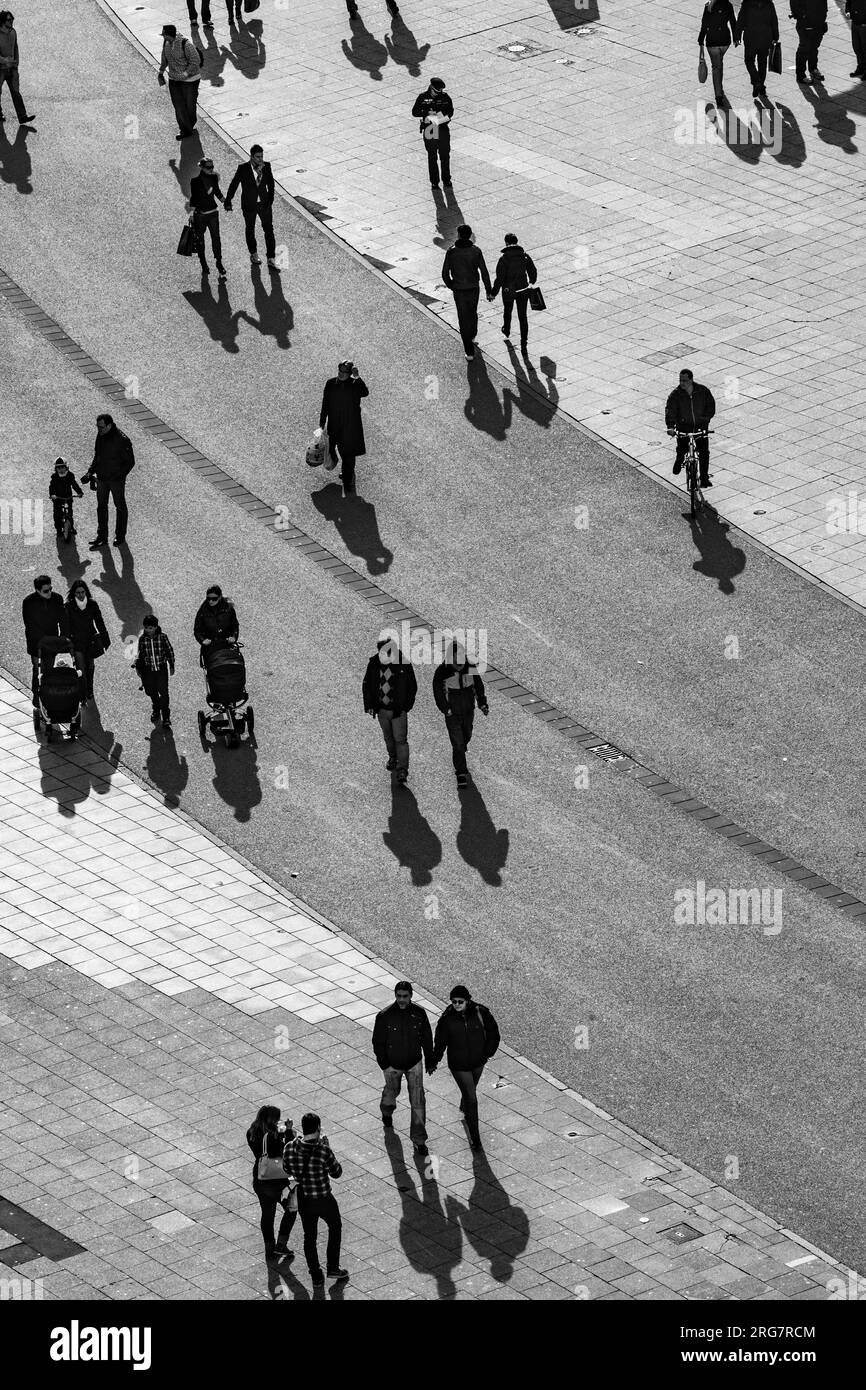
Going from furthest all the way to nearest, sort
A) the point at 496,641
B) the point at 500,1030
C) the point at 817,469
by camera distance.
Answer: the point at 817,469, the point at 496,641, the point at 500,1030

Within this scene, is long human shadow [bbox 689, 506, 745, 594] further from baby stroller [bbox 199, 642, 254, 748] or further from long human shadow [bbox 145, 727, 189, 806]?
long human shadow [bbox 145, 727, 189, 806]

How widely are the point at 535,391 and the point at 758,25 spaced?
9.33m

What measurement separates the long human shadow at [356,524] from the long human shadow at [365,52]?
1182 centimetres

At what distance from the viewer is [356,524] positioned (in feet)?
90.0

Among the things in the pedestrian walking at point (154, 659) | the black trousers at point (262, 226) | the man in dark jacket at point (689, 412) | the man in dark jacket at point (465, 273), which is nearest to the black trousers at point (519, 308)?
the man in dark jacket at point (465, 273)

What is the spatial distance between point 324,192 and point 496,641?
11.2 m

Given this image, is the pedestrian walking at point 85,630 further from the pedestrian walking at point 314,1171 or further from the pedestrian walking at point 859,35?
the pedestrian walking at point 859,35

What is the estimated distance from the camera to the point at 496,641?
82.9ft

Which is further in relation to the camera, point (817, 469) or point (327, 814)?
point (817, 469)

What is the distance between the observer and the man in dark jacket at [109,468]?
26.1 m

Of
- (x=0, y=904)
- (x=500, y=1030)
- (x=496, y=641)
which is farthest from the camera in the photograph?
(x=496, y=641)
